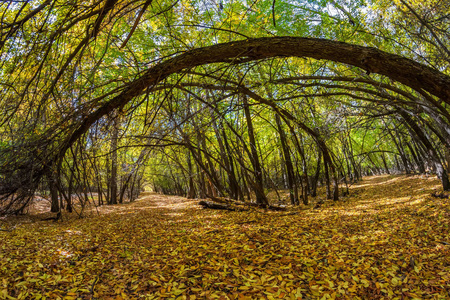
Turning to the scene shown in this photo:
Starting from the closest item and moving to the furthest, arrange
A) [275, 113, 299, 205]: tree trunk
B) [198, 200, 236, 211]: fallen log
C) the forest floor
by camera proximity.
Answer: the forest floor < [198, 200, 236, 211]: fallen log < [275, 113, 299, 205]: tree trunk

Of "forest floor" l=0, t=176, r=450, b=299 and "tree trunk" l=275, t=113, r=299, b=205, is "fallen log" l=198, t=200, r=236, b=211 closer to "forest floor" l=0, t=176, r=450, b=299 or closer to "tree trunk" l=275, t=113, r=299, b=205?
"tree trunk" l=275, t=113, r=299, b=205

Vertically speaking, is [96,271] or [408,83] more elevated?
[408,83]

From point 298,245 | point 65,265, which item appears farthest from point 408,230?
point 65,265

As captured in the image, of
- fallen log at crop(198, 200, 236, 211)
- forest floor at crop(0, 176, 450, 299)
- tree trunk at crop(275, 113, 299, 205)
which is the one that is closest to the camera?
forest floor at crop(0, 176, 450, 299)

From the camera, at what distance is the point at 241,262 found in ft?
10.0

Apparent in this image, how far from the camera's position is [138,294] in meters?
2.34

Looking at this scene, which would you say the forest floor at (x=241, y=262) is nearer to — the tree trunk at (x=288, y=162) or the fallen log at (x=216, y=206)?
the fallen log at (x=216, y=206)

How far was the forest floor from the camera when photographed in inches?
92.4

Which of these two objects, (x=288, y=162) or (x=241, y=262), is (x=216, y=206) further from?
(x=241, y=262)

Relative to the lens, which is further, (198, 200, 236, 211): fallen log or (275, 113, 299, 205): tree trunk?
(275, 113, 299, 205): tree trunk

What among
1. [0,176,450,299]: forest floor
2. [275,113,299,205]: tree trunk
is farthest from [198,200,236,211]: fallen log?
[0,176,450,299]: forest floor

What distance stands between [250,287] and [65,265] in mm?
2248

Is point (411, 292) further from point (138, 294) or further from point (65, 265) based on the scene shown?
point (65, 265)

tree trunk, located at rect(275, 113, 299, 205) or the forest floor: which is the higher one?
tree trunk, located at rect(275, 113, 299, 205)
